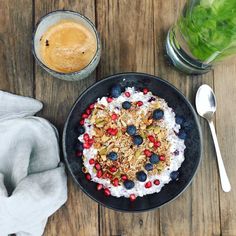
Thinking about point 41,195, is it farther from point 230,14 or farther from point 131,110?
point 230,14

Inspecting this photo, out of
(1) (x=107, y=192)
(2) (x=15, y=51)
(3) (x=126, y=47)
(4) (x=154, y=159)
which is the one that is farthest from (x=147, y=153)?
(2) (x=15, y=51)

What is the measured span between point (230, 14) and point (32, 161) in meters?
0.55

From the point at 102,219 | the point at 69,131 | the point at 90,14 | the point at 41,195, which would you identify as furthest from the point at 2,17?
the point at 102,219

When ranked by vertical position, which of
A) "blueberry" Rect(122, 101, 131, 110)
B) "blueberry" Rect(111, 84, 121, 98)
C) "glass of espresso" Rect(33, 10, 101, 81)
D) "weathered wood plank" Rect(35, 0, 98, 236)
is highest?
"glass of espresso" Rect(33, 10, 101, 81)

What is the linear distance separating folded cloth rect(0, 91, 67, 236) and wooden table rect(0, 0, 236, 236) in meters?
0.05

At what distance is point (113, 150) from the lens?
3.28ft

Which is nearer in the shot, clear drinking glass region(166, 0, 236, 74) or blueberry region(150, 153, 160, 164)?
clear drinking glass region(166, 0, 236, 74)

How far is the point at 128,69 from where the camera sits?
1057 millimetres

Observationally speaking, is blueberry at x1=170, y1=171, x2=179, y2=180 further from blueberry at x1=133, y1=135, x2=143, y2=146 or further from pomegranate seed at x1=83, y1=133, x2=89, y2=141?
pomegranate seed at x1=83, y1=133, x2=89, y2=141

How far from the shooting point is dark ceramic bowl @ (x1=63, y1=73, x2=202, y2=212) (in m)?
0.98

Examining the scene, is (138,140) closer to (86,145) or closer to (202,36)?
(86,145)

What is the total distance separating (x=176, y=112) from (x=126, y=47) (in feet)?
0.64

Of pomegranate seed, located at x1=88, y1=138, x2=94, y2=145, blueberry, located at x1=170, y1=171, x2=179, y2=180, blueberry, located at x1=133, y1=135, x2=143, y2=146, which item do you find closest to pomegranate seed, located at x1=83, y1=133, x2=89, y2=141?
pomegranate seed, located at x1=88, y1=138, x2=94, y2=145

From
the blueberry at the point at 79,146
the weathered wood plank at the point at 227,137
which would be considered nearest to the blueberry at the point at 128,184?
the blueberry at the point at 79,146
